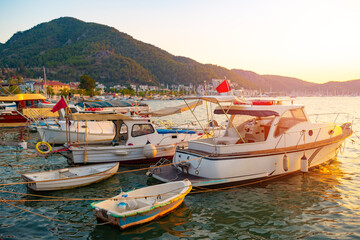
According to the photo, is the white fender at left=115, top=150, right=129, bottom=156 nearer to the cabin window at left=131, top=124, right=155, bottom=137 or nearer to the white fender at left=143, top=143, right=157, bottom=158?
the white fender at left=143, top=143, right=157, bottom=158

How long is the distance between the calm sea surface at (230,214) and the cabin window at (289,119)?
7.41ft

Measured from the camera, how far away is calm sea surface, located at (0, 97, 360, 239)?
7809 mm

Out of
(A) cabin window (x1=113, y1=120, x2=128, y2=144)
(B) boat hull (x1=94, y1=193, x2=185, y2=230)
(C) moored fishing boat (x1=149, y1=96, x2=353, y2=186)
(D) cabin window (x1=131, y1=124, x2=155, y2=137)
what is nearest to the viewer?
(B) boat hull (x1=94, y1=193, x2=185, y2=230)

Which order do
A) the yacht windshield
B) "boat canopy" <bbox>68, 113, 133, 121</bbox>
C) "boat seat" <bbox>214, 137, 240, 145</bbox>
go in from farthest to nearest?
"boat canopy" <bbox>68, 113, 133, 121</bbox> < the yacht windshield < "boat seat" <bbox>214, 137, 240, 145</bbox>

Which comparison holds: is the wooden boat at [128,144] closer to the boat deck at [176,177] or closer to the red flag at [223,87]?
the boat deck at [176,177]

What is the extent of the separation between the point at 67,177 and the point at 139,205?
4.73 meters

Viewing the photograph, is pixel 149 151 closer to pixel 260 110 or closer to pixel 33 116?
pixel 260 110

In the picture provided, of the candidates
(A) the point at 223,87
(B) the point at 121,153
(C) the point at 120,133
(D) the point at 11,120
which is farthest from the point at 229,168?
(D) the point at 11,120

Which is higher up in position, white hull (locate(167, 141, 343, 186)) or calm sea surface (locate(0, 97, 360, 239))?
white hull (locate(167, 141, 343, 186))

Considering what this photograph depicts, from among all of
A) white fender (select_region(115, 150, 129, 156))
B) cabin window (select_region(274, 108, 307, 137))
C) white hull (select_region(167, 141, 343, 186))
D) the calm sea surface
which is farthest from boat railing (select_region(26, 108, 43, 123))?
cabin window (select_region(274, 108, 307, 137))

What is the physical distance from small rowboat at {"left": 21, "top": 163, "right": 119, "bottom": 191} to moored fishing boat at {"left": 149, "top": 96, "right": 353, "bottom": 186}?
2.38 meters

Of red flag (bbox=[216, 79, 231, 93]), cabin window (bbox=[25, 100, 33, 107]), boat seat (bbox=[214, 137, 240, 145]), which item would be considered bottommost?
boat seat (bbox=[214, 137, 240, 145])

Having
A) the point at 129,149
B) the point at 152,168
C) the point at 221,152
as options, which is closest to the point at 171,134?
the point at 129,149

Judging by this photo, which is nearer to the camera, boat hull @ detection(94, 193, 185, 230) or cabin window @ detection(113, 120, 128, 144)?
boat hull @ detection(94, 193, 185, 230)
